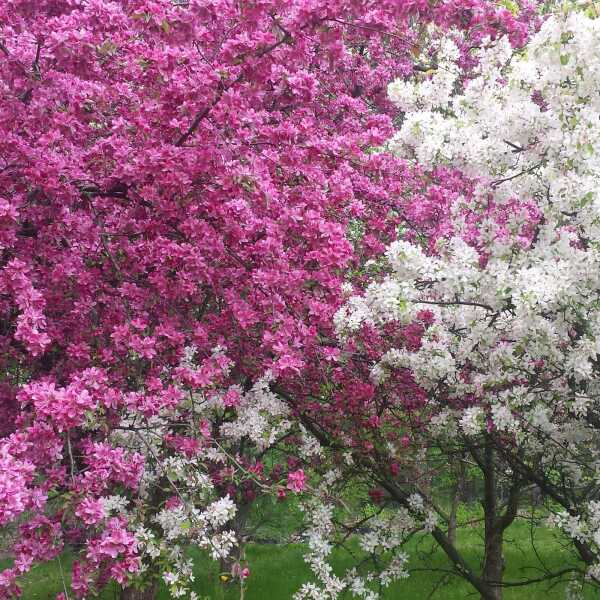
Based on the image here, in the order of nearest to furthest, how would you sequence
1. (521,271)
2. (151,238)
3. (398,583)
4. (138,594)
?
(521,271) < (151,238) < (138,594) < (398,583)

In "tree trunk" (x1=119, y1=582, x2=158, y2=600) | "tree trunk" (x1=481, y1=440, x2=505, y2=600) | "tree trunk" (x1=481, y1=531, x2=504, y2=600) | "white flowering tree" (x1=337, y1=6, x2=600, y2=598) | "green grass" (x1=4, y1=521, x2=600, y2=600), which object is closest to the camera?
"white flowering tree" (x1=337, y1=6, x2=600, y2=598)

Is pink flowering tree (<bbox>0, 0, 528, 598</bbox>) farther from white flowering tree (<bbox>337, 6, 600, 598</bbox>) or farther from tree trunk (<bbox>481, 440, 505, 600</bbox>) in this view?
tree trunk (<bbox>481, 440, 505, 600</bbox>)

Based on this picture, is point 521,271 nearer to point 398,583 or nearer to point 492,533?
point 492,533

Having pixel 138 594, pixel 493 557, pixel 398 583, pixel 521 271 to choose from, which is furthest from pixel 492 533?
pixel 521 271

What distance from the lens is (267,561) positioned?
494 inches

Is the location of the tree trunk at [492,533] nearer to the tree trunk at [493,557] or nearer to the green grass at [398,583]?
the tree trunk at [493,557]

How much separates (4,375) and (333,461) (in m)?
3.16

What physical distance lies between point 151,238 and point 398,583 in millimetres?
7091

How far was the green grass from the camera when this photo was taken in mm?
9602

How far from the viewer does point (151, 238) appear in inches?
213

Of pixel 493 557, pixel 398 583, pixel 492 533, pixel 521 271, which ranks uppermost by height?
pixel 521 271

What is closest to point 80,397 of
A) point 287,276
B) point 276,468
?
point 287,276

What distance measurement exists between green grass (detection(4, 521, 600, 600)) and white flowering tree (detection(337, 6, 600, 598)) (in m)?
1.95

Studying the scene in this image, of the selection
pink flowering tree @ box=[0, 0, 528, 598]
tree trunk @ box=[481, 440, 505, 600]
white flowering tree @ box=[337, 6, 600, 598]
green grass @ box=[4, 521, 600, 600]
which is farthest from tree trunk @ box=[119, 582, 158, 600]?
tree trunk @ box=[481, 440, 505, 600]
